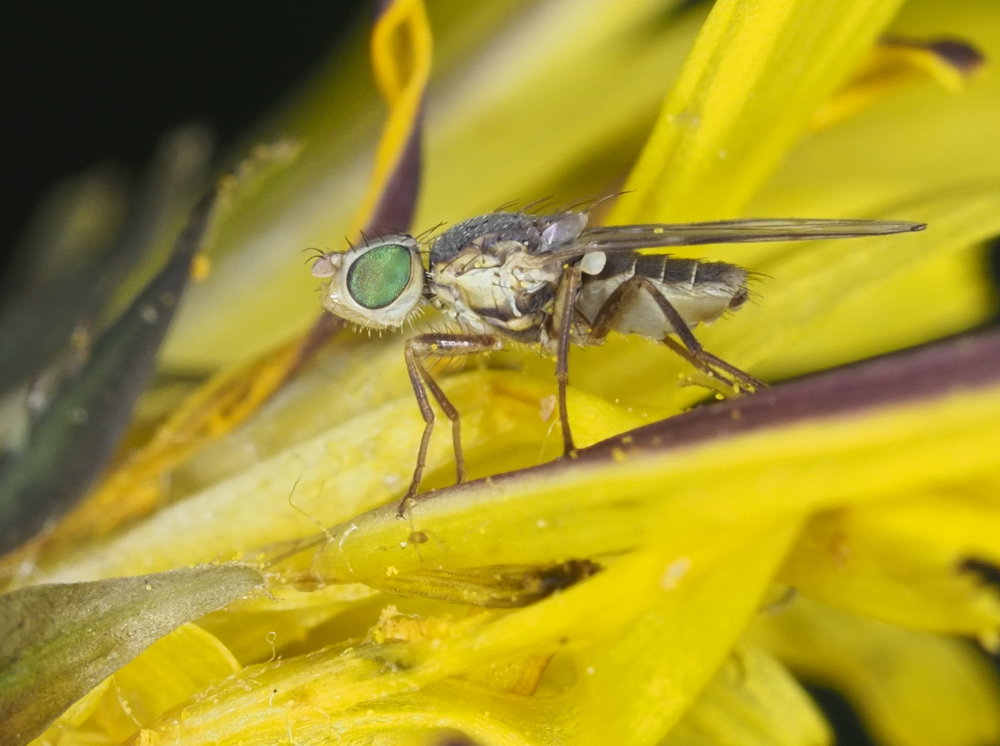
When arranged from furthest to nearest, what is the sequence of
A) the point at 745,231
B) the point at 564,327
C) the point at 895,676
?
the point at 895,676, the point at 564,327, the point at 745,231

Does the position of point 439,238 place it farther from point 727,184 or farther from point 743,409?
point 743,409

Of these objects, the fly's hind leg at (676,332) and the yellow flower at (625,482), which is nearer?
the yellow flower at (625,482)

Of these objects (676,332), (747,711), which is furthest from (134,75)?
(747,711)

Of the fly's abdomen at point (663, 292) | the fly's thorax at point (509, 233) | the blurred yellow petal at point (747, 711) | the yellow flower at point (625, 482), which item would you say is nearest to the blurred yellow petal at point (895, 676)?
the yellow flower at point (625, 482)

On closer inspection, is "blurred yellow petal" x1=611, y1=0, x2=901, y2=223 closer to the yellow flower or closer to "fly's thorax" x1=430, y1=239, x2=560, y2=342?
the yellow flower

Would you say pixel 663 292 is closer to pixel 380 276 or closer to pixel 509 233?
pixel 509 233

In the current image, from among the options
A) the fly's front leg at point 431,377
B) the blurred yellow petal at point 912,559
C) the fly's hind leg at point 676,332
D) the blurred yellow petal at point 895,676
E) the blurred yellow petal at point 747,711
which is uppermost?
the fly's front leg at point 431,377

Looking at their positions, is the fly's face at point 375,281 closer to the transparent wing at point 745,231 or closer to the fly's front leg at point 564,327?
the fly's front leg at point 564,327

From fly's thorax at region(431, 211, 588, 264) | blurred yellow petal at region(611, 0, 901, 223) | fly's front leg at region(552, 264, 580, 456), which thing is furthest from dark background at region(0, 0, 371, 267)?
blurred yellow petal at region(611, 0, 901, 223)
